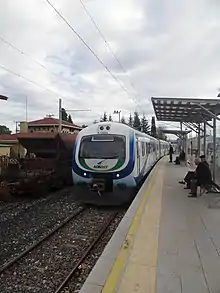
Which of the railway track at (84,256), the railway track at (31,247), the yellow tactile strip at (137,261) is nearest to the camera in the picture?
the yellow tactile strip at (137,261)

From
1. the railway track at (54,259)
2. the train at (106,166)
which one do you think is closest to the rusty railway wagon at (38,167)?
the train at (106,166)

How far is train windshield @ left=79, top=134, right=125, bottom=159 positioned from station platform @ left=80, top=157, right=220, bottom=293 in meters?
3.12

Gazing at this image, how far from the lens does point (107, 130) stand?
11398 millimetres

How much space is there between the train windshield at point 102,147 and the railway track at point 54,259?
228 cm

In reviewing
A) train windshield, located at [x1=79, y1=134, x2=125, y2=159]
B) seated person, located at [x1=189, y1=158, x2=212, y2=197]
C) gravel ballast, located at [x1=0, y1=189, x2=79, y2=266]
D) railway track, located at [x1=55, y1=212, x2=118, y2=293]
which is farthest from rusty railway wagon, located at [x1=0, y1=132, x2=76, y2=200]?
seated person, located at [x1=189, y1=158, x2=212, y2=197]

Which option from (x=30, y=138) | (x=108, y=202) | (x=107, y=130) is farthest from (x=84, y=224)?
(x=30, y=138)

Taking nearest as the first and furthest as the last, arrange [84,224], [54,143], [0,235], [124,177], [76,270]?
[76,270], [0,235], [84,224], [124,177], [54,143]

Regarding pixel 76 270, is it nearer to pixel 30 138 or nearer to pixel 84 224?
pixel 84 224

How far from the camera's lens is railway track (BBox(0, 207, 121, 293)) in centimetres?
525

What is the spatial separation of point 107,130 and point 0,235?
4964mm

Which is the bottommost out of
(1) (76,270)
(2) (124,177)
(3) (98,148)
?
(1) (76,270)

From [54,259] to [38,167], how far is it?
8566 millimetres

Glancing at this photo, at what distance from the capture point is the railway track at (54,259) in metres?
5.25

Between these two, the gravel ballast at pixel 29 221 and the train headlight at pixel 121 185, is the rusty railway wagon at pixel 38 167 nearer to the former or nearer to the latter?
the gravel ballast at pixel 29 221
